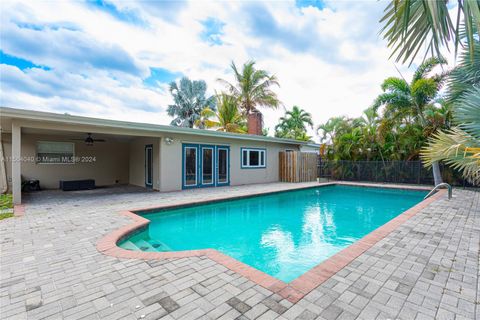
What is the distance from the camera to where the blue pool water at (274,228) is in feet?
14.4

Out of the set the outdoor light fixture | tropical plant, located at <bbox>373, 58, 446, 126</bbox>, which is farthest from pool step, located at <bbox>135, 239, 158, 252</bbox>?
tropical plant, located at <bbox>373, 58, 446, 126</bbox>

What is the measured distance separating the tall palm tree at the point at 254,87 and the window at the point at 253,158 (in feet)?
23.3

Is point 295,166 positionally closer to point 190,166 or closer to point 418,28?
point 190,166

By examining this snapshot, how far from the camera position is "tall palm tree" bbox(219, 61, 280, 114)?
19312 mm

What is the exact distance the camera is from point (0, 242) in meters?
3.90

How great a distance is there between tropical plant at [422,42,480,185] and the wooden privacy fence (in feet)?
28.0

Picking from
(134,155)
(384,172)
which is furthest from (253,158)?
(384,172)

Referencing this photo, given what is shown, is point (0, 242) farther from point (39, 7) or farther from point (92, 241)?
point (39, 7)

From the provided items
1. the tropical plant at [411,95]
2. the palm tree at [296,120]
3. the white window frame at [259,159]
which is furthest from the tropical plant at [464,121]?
the palm tree at [296,120]

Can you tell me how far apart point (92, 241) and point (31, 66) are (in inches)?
579

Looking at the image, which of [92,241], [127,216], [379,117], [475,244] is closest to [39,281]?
[92,241]

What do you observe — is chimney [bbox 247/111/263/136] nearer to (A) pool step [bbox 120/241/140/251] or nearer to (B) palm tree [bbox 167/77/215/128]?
(B) palm tree [bbox 167/77/215/128]

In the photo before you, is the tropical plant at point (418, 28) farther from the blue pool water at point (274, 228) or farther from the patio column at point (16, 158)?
the patio column at point (16, 158)

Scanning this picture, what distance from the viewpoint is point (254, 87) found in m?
19.4
